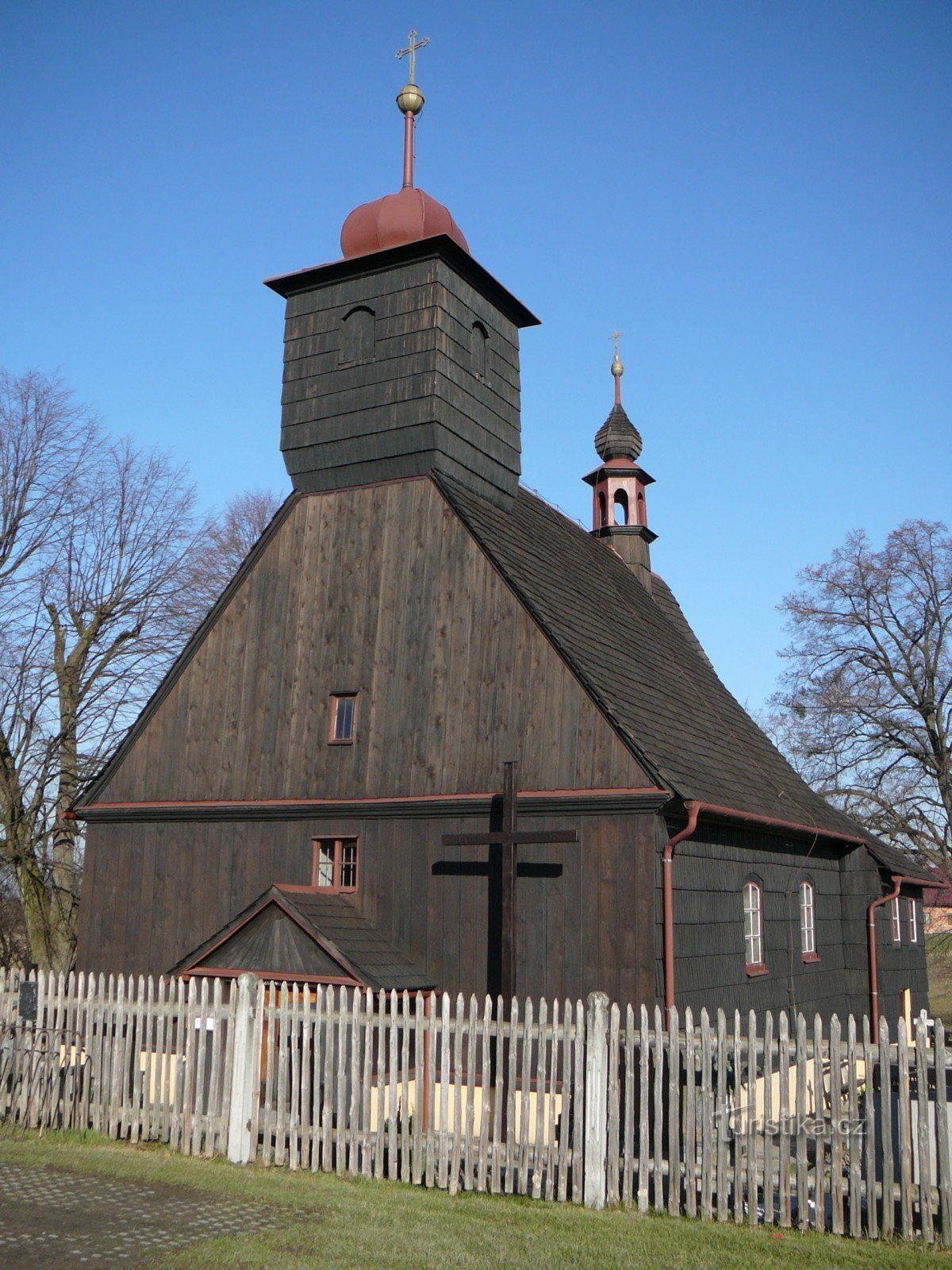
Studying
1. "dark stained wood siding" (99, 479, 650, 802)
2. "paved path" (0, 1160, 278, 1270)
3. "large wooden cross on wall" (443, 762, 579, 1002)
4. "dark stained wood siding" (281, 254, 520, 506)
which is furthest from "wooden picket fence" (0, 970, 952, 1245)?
"dark stained wood siding" (281, 254, 520, 506)

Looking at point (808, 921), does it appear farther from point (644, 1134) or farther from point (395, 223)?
point (395, 223)

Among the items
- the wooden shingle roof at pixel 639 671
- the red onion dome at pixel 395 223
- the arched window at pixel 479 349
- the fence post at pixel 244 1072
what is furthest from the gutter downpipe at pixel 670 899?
A: the red onion dome at pixel 395 223

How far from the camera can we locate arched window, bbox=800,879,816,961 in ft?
65.6

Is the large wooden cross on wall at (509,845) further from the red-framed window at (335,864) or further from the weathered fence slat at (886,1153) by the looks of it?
the weathered fence slat at (886,1153)

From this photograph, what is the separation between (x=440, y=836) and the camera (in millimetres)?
15953

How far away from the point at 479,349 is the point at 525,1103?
12.9 meters

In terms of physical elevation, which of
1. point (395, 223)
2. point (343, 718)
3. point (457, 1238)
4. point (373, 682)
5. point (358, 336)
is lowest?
point (457, 1238)

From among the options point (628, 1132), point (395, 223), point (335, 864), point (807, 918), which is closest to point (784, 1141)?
point (628, 1132)

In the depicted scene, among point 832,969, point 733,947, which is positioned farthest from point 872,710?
point 733,947

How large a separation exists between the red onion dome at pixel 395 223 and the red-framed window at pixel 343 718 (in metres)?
7.37

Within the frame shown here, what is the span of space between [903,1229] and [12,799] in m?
22.7

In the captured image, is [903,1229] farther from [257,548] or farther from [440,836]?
[257,548]

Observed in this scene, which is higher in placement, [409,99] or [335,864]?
[409,99]

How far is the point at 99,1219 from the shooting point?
9.77 meters
